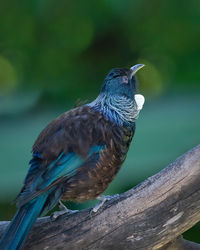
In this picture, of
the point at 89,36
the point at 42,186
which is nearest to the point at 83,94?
the point at 89,36

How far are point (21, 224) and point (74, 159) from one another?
1.08 ft

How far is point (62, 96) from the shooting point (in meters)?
4.10

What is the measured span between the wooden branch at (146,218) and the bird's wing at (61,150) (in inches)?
7.9

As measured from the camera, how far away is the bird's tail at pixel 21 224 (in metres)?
2.31

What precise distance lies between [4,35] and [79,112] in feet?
6.18

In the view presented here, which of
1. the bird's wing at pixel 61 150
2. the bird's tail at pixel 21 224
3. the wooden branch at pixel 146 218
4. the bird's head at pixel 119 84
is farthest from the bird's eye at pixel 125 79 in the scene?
the bird's tail at pixel 21 224

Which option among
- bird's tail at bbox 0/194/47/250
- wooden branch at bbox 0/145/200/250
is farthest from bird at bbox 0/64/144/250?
wooden branch at bbox 0/145/200/250

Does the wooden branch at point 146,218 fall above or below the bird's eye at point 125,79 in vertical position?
below

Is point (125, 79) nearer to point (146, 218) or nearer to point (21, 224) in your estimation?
point (146, 218)

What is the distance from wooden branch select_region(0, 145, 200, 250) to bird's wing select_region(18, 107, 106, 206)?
7.9 inches

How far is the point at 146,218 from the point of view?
2318 mm

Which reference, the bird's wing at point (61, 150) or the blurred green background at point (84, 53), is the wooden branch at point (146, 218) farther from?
the blurred green background at point (84, 53)

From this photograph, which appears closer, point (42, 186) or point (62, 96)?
point (42, 186)

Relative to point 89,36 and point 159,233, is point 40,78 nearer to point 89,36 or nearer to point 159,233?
point 89,36
